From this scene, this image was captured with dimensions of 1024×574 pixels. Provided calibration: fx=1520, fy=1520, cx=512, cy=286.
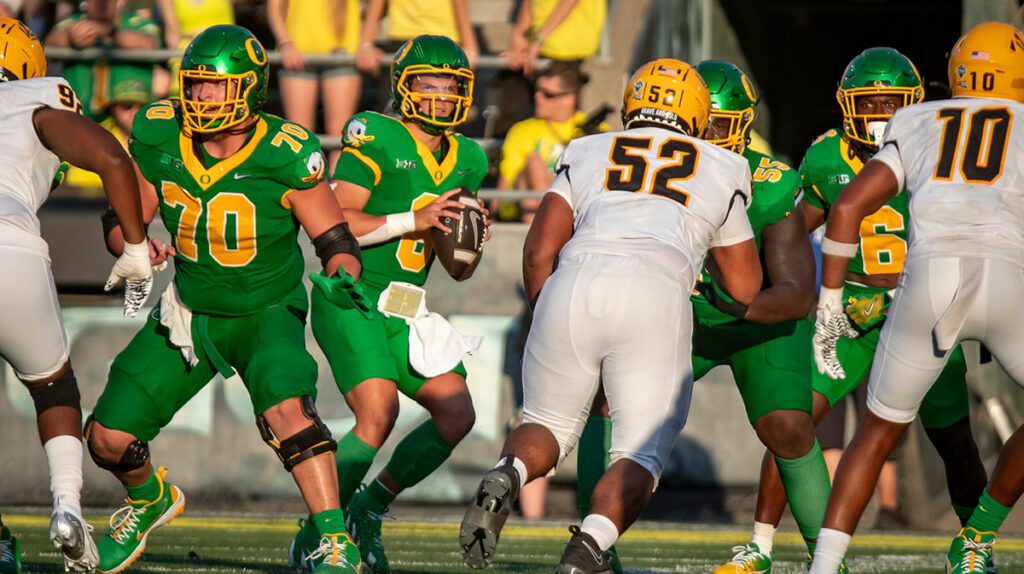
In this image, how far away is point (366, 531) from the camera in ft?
19.0

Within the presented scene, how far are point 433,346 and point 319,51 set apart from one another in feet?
13.0

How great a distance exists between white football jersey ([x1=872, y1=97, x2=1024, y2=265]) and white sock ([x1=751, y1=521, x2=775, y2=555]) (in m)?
1.45

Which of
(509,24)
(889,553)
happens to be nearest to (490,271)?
(509,24)

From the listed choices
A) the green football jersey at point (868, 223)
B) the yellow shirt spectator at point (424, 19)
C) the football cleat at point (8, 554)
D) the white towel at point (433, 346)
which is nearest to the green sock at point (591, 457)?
the white towel at point (433, 346)

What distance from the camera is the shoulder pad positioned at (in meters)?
5.28

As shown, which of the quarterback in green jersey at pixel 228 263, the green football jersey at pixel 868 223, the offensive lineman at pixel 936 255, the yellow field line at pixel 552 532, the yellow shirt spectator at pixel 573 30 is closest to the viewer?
the offensive lineman at pixel 936 255

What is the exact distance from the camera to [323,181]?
17.2 feet

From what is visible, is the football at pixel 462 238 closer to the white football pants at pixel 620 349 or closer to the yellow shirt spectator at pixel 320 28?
the white football pants at pixel 620 349

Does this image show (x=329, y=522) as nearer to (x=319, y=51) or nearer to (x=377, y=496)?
(x=377, y=496)

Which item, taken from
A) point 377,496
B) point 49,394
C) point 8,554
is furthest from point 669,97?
point 8,554

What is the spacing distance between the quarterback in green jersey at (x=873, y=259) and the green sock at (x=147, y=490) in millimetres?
2288

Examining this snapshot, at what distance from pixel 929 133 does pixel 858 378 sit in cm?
158

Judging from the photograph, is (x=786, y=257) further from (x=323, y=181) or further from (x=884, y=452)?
(x=323, y=181)

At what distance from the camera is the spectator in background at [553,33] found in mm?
9164
